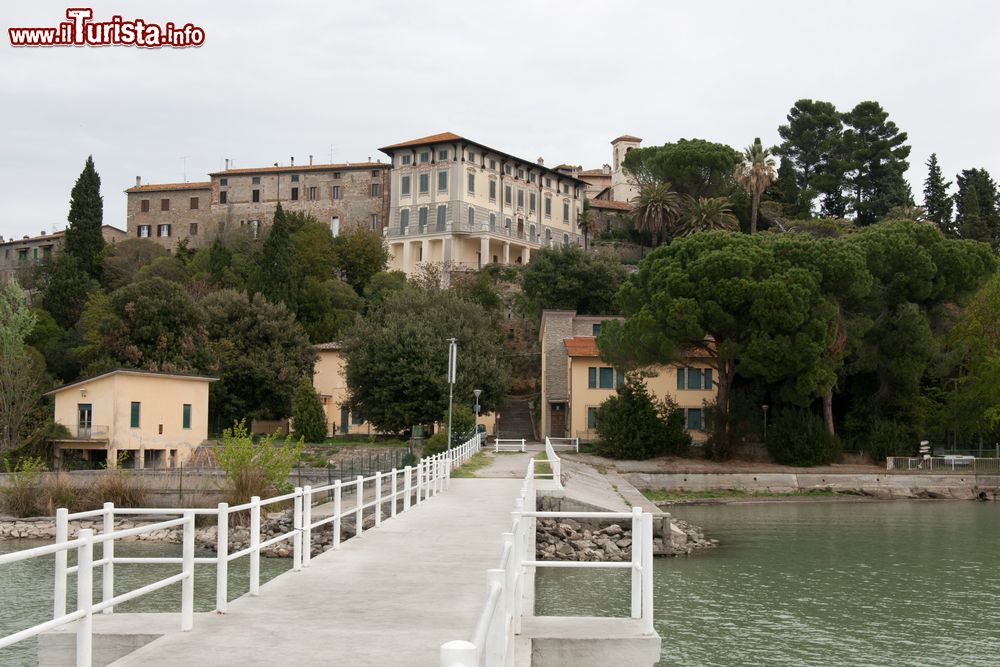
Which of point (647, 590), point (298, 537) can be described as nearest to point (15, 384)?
point (298, 537)

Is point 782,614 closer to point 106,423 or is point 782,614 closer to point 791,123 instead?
point 106,423

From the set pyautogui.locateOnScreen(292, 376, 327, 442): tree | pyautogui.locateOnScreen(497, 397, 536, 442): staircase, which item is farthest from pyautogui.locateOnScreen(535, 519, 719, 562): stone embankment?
pyautogui.locateOnScreen(497, 397, 536, 442): staircase

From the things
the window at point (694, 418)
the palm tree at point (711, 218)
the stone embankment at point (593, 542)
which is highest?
the palm tree at point (711, 218)

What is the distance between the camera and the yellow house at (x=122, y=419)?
4728 cm

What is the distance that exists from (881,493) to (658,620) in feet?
105

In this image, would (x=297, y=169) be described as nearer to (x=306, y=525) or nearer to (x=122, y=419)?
(x=122, y=419)

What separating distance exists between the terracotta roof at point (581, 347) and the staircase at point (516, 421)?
495 cm

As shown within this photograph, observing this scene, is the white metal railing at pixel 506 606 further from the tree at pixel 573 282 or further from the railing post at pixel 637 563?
the tree at pixel 573 282

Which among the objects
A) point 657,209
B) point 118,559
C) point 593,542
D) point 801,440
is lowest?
point 593,542

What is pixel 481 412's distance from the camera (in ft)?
192

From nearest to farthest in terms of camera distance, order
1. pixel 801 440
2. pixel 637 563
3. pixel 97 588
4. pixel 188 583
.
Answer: pixel 188 583 → pixel 637 563 → pixel 97 588 → pixel 801 440

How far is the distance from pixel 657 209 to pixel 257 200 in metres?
41.5

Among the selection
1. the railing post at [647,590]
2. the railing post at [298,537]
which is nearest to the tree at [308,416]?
the railing post at [298,537]

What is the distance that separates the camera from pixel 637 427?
50.9 metres
